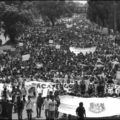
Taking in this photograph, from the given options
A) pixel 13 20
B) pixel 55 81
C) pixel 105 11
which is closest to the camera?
pixel 55 81

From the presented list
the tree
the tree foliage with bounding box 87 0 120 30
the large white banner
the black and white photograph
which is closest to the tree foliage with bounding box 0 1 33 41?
the black and white photograph

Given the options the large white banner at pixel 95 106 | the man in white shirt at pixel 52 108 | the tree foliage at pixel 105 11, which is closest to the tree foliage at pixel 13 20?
the tree foliage at pixel 105 11

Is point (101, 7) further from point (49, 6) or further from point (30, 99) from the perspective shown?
point (30, 99)

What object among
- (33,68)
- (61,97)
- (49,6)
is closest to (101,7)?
(49,6)

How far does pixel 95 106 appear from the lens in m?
15.7

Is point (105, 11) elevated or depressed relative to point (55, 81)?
elevated

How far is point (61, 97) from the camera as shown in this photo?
663 inches

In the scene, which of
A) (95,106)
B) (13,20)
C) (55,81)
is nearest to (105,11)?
(13,20)

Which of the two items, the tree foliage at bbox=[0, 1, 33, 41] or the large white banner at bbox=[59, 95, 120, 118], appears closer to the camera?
the large white banner at bbox=[59, 95, 120, 118]

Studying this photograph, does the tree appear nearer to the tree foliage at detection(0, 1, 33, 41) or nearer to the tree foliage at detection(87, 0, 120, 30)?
the tree foliage at detection(87, 0, 120, 30)

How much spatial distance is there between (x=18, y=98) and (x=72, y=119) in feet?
7.27

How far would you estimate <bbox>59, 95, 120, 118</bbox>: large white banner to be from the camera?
15.5m

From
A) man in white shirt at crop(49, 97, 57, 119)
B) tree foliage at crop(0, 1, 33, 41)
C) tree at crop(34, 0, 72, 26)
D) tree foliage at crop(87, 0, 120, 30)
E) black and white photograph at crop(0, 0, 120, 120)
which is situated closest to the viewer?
man in white shirt at crop(49, 97, 57, 119)

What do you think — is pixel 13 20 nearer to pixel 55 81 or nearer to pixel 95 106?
pixel 55 81
